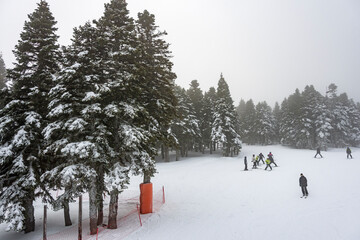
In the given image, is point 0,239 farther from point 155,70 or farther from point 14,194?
point 155,70

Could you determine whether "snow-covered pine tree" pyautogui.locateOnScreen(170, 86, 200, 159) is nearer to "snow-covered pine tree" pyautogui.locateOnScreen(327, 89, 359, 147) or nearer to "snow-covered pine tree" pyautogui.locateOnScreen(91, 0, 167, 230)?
"snow-covered pine tree" pyautogui.locateOnScreen(91, 0, 167, 230)

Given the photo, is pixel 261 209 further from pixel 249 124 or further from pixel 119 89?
pixel 249 124

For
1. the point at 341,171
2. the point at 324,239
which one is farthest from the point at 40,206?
the point at 341,171

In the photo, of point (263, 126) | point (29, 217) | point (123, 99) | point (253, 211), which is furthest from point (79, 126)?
point (263, 126)

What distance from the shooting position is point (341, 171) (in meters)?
20.9

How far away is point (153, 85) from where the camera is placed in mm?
14789

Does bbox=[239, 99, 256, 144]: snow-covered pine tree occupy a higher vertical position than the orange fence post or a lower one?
higher

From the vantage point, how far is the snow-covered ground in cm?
1004

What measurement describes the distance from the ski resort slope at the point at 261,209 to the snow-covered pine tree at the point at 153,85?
138 inches

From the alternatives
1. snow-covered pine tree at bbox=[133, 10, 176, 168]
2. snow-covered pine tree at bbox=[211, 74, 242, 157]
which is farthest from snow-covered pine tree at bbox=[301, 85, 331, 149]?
snow-covered pine tree at bbox=[133, 10, 176, 168]

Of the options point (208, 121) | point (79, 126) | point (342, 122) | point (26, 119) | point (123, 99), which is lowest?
point (79, 126)

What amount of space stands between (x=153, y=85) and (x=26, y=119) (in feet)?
26.0

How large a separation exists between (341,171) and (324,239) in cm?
1580

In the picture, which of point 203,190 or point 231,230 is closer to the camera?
point 231,230
